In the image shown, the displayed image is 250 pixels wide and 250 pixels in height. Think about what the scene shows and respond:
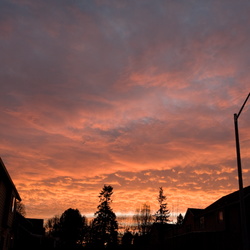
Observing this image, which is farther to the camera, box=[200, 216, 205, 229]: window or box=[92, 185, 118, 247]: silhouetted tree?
box=[92, 185, 118, 247]: silhouetted tree

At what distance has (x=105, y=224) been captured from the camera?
280ft

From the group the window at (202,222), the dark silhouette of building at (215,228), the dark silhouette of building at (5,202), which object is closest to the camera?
the dark silhouette of building at (5,202)

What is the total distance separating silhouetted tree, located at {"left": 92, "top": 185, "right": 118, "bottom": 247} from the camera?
8369 centimetres

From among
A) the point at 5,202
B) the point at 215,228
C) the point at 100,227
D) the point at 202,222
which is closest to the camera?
the point at 5,202

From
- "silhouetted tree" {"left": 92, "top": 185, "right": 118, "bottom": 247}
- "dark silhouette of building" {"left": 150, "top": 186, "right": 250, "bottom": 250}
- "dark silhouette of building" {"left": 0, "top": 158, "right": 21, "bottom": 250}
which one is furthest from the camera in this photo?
"silhouetted tree" {"left": 92, "top": 185, "right": 118, "bottom": 247}

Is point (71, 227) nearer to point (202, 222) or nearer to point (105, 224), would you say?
point (105, 224)

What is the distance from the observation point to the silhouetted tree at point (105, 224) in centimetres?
8369

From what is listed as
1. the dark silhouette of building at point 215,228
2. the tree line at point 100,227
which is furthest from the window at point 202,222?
the tree line at point 100,227

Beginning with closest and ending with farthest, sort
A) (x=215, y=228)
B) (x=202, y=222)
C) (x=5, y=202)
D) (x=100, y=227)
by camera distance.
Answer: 1. (x=5, y=202)
2. (x=215, y=228)
3. (x=202, y=222)
4. (x=100, y=227)

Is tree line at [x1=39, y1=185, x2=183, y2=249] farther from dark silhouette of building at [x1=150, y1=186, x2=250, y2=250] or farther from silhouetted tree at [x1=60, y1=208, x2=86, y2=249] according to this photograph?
dark silhouette of building at [x1=150, y1=186, x2=250, y2=250]

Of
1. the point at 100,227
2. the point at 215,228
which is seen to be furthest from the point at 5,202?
the point at 100,227

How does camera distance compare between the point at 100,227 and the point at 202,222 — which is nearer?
the point at 202,222

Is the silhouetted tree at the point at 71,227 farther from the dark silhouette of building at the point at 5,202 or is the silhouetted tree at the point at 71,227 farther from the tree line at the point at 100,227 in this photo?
the dark silhouette of building at the point at 5,202

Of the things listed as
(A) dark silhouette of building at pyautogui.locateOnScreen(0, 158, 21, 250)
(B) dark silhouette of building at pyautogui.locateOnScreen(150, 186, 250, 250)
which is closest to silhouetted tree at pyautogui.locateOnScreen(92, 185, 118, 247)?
(B) dark silhouette of building at pyautogui.locateOnScreen(150, 186, 250, 250)
